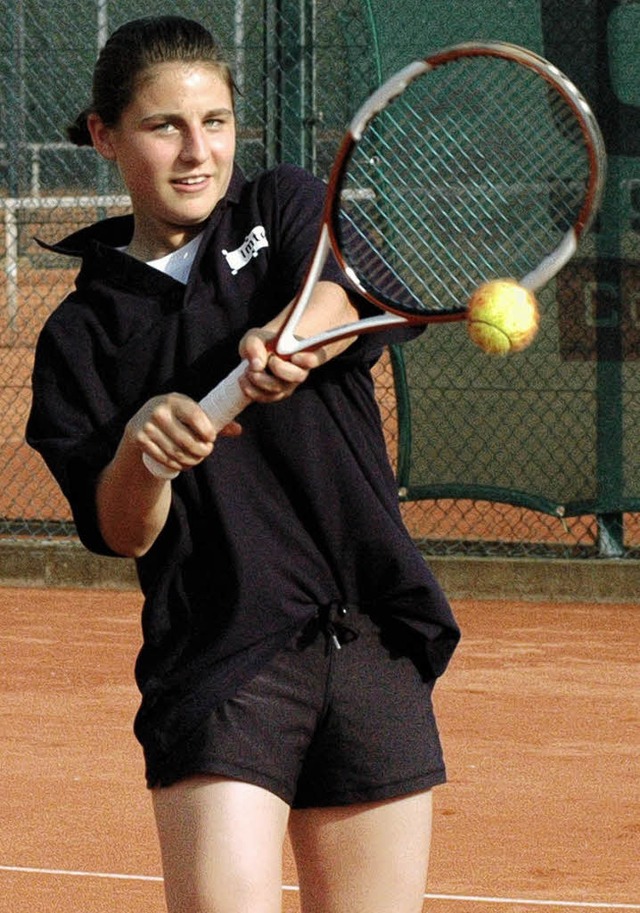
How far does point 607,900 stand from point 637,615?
3346 millimetres

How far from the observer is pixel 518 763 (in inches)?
191

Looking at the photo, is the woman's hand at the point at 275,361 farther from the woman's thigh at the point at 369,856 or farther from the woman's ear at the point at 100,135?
the woman's thigh at the point at 369,856

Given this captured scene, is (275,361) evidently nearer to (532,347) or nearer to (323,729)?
(323,729)

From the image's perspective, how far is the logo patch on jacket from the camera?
2316 millimetres

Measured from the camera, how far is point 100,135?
7.89ft

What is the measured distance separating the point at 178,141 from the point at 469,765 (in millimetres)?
2961

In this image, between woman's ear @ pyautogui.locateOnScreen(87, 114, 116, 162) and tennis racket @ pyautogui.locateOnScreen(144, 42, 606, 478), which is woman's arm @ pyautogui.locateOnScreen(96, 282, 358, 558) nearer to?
woman's ear @ pyautogui.locateOnScreen(87, 114, 116, 162)

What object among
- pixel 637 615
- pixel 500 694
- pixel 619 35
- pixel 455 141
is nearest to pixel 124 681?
pixel 500 694

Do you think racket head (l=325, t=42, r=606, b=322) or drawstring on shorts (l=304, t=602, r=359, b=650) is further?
racket head (l=325, t=42, r=606, b=322)

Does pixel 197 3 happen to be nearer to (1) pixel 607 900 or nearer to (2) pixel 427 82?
(2) pixel 427 82

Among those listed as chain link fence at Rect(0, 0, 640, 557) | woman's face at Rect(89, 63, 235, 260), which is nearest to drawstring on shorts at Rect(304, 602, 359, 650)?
woman's face at Rect(89, 63, 235, 260)

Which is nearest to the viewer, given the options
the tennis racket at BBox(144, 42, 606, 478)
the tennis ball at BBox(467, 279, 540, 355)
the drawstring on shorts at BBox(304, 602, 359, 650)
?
the tennis ball at BBox(467, 279, 540, 355)

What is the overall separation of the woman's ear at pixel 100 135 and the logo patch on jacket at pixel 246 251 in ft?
0.76

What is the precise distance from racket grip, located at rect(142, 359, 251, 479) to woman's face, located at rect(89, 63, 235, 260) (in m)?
0.32
